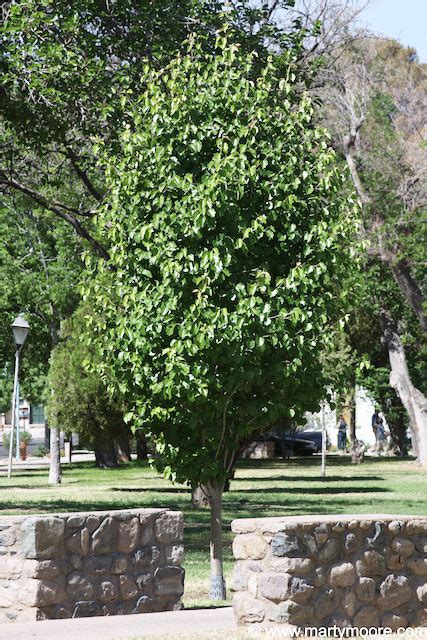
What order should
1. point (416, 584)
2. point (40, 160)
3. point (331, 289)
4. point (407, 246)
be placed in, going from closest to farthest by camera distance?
point (416, 584)
point (331, 289)
point (40, 160)
point (407, 246)

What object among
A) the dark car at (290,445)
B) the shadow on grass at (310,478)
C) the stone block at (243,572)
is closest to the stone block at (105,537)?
the stone block at (243,572)

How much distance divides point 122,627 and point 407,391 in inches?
1303

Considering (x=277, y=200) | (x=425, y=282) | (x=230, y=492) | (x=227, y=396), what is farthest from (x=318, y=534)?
(x=425, y=282)

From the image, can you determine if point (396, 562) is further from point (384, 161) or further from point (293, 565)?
point (384, 161)

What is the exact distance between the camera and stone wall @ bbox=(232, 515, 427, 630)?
806cm

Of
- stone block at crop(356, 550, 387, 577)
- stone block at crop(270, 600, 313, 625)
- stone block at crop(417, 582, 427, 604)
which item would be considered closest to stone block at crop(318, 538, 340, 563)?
stone block at crop(356, 550, 387, 577)

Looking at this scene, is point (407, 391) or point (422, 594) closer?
point (422, 594)

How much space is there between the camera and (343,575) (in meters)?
8.34

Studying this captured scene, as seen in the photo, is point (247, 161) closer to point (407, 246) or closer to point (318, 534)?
point (318, 534)

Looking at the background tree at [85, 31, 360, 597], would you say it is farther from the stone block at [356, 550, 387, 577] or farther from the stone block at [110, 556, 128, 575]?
the stone block at [356, 550, 387, 577]

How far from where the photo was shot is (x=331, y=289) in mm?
12688

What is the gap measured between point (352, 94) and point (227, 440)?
25.3 meters

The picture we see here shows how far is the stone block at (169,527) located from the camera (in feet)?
32.3

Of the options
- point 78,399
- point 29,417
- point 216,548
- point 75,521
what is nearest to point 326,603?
point 75,521
